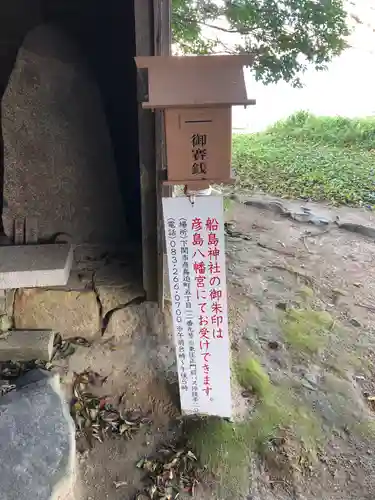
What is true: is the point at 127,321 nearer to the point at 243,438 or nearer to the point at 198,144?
the point at 243,438

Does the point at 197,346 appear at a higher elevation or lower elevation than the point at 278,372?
higher

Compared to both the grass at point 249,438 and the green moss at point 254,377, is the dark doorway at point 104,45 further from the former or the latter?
the grass at point 249,438

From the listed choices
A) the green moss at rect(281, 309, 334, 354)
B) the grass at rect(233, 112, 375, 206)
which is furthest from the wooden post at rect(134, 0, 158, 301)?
the grass at rect(233, 112, 375, 206)

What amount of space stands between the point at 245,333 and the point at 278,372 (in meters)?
0.43

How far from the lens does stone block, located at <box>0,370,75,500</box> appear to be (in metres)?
2.28

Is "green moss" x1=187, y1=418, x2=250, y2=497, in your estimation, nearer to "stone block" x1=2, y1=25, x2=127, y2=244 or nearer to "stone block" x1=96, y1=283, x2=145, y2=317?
"stone block" x1=96, y1=283, x2=145, y2=317

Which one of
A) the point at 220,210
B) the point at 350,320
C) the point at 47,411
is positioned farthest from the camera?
the point at 350,320

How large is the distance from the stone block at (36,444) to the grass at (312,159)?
509 cm

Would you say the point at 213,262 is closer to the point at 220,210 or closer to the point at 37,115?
the point at 220,210

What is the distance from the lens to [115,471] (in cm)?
270

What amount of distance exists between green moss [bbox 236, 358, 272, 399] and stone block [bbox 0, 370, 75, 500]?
3.79ft

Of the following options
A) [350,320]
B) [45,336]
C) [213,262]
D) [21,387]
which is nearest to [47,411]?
[21,387]

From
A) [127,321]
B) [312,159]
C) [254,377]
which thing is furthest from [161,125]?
[312,159]

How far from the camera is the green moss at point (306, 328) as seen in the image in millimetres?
3656
